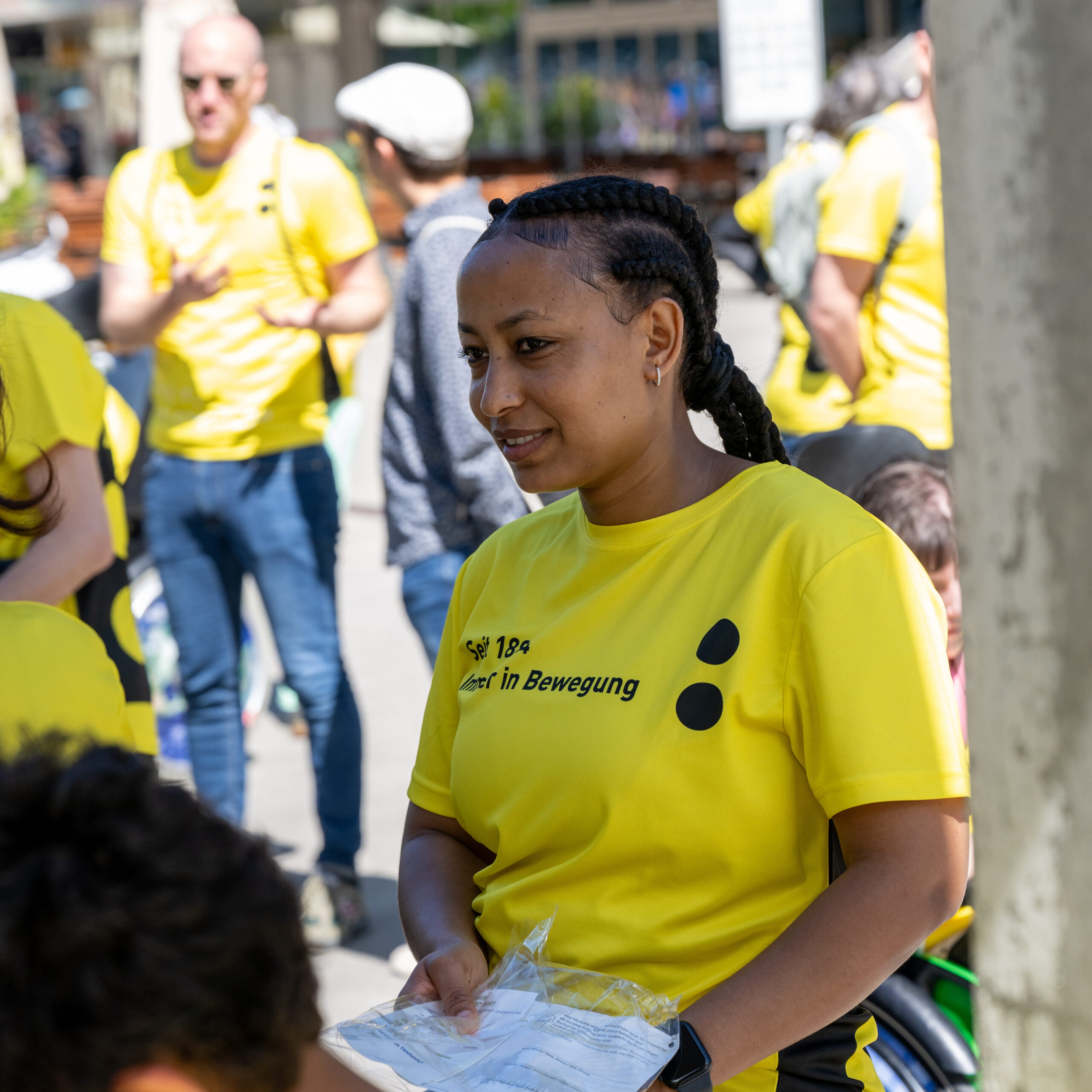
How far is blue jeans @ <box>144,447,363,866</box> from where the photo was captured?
3.92 metres

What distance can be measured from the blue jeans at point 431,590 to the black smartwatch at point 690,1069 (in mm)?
2296

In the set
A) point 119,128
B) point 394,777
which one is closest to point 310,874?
point 394,777

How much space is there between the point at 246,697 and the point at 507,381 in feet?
13.2

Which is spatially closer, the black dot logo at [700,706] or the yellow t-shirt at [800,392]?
the black dot logo at [700,706]

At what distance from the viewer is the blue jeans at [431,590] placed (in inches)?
147

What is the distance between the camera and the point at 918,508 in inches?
108

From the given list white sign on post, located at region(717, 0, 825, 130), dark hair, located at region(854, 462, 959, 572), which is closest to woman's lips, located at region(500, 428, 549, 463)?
dark hair, located at region(854, 462, 959, 572)

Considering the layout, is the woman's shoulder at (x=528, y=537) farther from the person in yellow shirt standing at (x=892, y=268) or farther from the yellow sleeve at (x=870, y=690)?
the person in yellow shirt standing at (x=892, y=268)

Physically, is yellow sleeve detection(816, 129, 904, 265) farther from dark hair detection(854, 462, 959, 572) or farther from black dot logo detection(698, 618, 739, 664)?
black dot logo detection(698, 618, 739, 664)

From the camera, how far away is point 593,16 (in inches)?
1113

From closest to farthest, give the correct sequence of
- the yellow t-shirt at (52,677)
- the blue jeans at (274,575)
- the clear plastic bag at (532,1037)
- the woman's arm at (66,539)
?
1. the clear plastic bag at (532,1037)
2. the yellow t-shirt at (52,677)
3. the woman's arm at (66,539)
4. the blue jeans at (274,575)

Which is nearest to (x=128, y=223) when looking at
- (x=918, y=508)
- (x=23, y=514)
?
(x=23, y=514)

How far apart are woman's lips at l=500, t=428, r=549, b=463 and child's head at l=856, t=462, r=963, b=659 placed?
1131 mm

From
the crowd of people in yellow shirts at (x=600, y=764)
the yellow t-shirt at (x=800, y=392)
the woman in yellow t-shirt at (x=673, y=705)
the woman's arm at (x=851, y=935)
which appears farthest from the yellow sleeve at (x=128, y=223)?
the woman's arm at (x=851, y=935)
